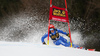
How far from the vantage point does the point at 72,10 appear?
25.2ft

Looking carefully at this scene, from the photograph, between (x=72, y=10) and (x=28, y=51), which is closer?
(x=28, y=51)

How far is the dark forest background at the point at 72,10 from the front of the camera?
696 cm

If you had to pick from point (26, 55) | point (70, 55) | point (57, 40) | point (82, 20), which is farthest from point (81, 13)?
point (26, 55)

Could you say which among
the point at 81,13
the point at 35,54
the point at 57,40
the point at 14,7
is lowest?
the point at 57,40

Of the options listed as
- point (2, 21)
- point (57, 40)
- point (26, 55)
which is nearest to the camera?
point (26, 55)

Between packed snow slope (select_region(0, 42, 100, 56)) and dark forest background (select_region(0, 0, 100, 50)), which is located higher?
dark forest background (select_region(0, 0, 100, 50))

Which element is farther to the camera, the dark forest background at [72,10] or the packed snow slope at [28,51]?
the dark forest background at [72,10]

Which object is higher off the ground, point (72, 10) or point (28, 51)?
point (72, 10)

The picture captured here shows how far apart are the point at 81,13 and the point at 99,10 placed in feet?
3.63

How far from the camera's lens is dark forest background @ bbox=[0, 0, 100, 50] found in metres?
6.96

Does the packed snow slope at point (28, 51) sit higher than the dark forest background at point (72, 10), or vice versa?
the dark forest background at point (72, 10)

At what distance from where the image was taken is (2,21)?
8.38 meters

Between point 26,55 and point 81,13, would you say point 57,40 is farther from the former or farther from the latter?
point 81,13

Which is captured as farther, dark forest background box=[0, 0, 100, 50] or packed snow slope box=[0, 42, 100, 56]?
dark forest background box=[0, 0, 100, 50]
